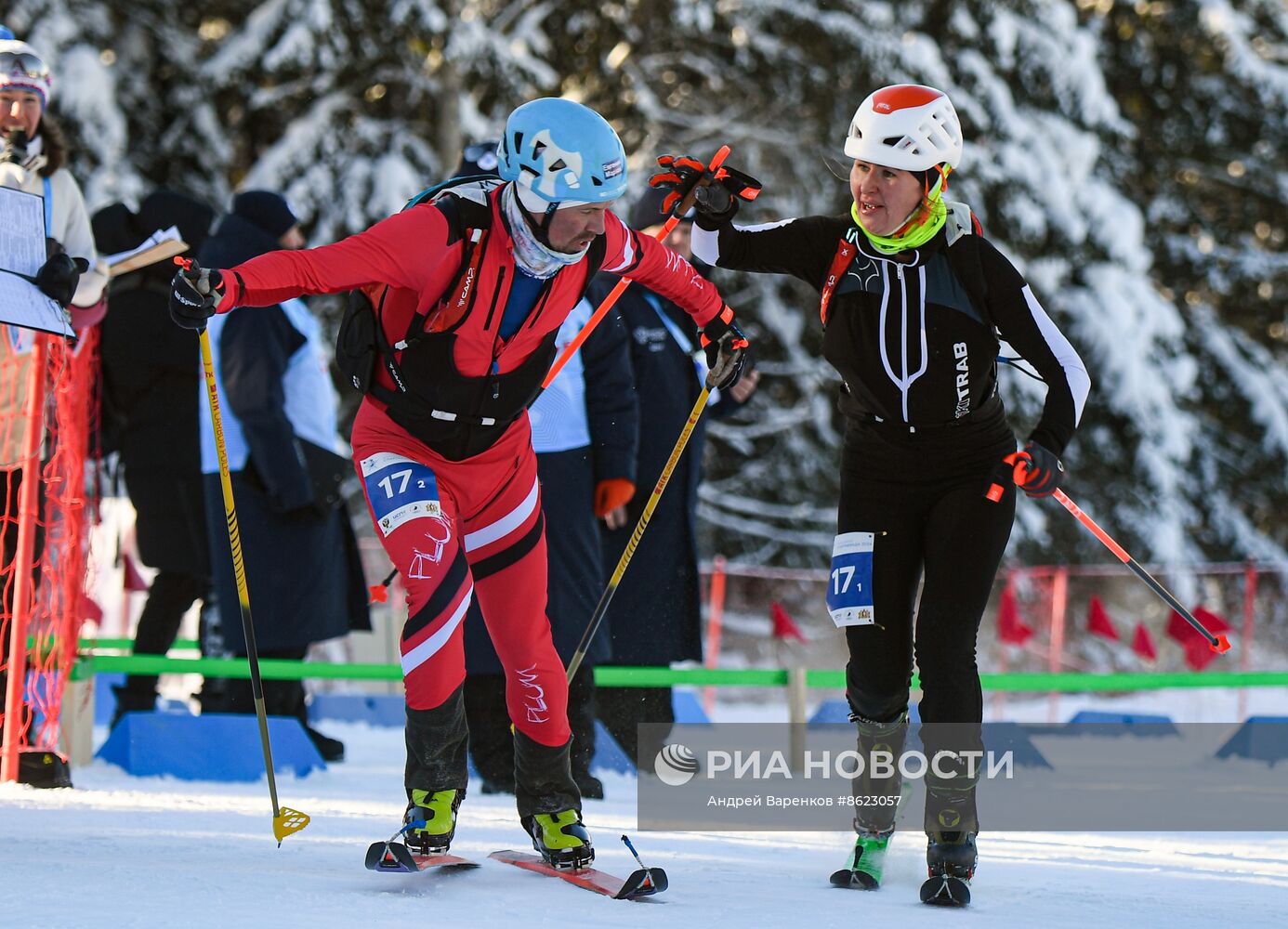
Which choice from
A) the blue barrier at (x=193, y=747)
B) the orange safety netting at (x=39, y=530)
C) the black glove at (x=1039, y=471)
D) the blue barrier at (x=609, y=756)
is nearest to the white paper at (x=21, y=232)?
the orange safety netting at (x=39, y=530)

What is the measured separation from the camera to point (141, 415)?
6586mm

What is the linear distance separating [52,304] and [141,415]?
69.6 inches

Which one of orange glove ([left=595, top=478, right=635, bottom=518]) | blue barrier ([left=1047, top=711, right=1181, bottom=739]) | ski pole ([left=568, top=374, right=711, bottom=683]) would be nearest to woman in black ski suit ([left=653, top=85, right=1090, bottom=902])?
ski pole ([left=568, top=374, right=711, bottom=683])

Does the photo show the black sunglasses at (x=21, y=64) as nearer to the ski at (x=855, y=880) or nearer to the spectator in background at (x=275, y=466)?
the spectator in background at (x=275, y=466)

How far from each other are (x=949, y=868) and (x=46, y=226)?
3.34 m

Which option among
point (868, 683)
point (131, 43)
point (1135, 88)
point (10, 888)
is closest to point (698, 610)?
point (868, 683)

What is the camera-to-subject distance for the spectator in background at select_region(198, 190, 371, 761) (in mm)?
5898

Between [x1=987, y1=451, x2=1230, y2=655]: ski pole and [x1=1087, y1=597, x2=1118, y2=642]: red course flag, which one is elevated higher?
[x1=987, y1=451, x2=1230, y2=655]: ski pole

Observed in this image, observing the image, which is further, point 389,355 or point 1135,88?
point 1135,88

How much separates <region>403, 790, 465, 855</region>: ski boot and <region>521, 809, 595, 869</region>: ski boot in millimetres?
224

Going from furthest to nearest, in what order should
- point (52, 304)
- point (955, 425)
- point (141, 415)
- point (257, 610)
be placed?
point (141, 415) < point (257, 610) < point (52, 304) < point (955, 425)

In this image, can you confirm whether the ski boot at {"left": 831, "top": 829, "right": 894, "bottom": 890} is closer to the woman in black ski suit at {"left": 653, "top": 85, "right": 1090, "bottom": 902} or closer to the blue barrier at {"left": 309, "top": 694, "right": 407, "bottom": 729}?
the woman in black ski suit at {"left": 653, "top": 85, "right": 1090, "bottom": 902}

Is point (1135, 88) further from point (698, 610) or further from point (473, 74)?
point (698, 610)

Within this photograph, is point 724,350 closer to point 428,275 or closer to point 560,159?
point 560,159
